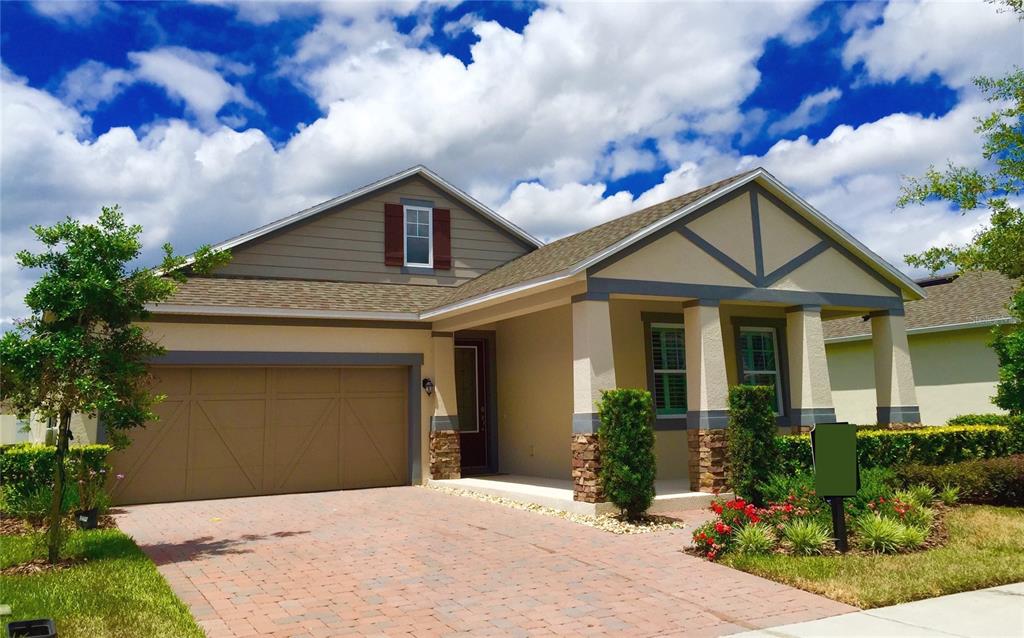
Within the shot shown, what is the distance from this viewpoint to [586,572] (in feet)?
24.3

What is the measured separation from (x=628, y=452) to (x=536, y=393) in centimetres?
503

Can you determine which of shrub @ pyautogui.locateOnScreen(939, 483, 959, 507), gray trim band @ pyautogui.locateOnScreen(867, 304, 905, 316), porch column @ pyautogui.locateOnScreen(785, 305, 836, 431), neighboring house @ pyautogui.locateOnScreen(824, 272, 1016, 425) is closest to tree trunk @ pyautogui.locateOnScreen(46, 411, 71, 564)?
porch column @ pyautogui.locateOnScreen(785, 305, 836, 431)

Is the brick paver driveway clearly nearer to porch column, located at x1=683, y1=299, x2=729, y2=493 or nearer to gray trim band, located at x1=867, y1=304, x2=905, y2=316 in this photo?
porch column, located at x1=683, y1=299, x2=729, y2=493

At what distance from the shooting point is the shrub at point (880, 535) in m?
7.83

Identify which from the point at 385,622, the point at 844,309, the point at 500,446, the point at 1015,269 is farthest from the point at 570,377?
the point at 1015,269

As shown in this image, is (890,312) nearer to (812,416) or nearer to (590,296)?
(812,416)

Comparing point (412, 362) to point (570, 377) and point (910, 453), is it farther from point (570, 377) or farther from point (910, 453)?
point (910, 453)

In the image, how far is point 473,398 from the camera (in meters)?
15.9

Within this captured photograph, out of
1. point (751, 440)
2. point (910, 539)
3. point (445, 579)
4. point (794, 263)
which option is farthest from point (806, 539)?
point (794, 263)

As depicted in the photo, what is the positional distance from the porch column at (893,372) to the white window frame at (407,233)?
9572 mm

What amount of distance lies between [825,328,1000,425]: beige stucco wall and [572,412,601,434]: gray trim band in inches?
491

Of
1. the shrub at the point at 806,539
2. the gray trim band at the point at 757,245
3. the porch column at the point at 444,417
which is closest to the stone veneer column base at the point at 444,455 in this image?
the porch column at the point at 444,417

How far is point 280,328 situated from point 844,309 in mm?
10667

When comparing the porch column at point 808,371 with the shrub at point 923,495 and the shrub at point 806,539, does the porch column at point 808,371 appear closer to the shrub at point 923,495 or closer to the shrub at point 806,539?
the shrub at point 923,495
